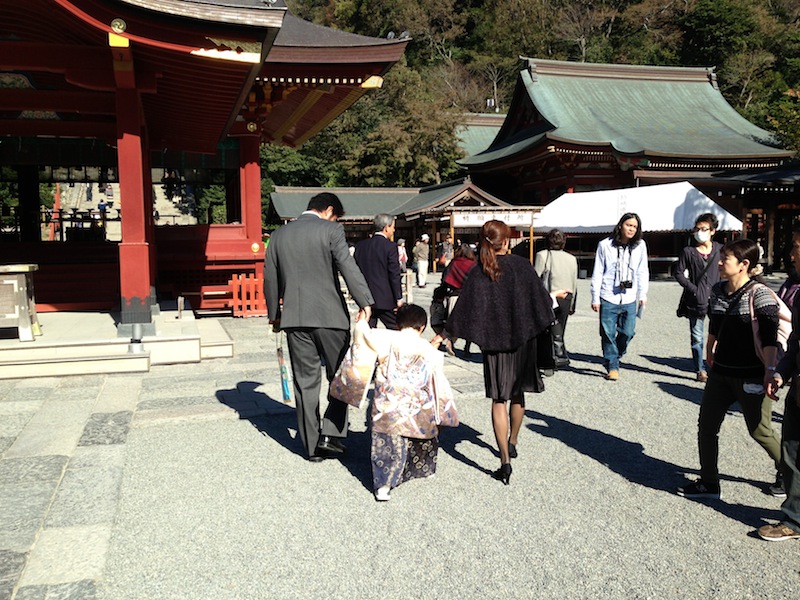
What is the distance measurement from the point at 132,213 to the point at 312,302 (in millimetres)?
4150

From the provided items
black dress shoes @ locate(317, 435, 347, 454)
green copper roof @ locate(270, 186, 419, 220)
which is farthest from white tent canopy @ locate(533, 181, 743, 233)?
black dress shoes @ locate(317, 435, 347, 454)

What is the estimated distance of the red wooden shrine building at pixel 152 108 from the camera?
22.0 ft

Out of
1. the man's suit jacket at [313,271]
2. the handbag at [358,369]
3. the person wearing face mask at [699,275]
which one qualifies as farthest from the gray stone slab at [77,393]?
the person wearing face mask at [699,275]

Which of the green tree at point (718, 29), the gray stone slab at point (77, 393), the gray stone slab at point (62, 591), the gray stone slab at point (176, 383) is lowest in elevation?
the gray stone slab at point (176, 383)

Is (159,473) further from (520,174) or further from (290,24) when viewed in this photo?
(520,174)

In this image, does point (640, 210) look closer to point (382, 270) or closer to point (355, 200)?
point (355, 200)

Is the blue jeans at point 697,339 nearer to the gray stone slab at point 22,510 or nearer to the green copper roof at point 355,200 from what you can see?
the gray stone slab at point 22,510

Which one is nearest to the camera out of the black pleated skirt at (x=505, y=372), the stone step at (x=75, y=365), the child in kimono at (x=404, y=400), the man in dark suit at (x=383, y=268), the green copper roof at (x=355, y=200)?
the child in kimono at (x=404, y=400)

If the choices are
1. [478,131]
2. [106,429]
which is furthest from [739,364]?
[478,131]

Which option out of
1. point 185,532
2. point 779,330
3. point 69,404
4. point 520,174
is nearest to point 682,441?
point 779,330

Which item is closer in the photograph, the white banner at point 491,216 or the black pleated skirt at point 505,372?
the black pleated skirt at point 505,372

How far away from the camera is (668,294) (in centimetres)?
1673

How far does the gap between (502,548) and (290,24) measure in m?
9.22

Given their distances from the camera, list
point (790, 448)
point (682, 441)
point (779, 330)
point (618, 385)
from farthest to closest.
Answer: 1. point (618, 385)
2. point (682, 441)
3. point (779, 330)
4. point (790, 448)
